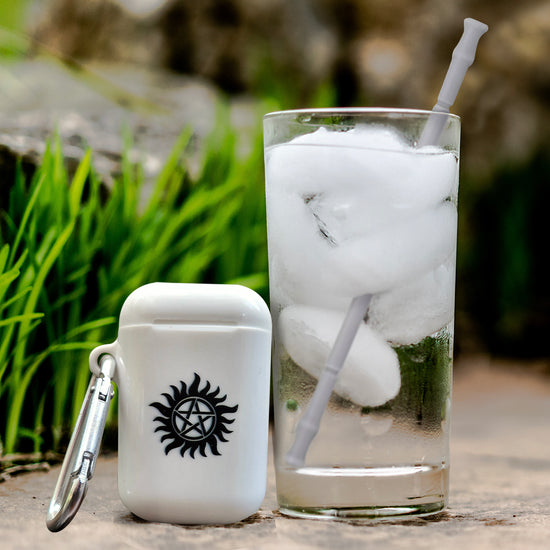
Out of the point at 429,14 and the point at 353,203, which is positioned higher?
the point at 429,14

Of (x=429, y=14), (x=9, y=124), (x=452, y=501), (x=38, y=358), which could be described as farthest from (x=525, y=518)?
(x=429, y=14)

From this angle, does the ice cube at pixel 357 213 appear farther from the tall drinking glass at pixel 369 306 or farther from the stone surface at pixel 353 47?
the stone surface at pixel 353 47

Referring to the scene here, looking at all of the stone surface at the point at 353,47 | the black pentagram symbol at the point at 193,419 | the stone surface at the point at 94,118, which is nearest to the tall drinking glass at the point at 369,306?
the black pentagram symbol at the point at 193,419

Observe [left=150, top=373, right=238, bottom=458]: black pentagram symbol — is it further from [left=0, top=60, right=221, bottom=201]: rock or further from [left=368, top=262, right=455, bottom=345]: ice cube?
[left=0, top=60, right=221, bottom=201]: rock

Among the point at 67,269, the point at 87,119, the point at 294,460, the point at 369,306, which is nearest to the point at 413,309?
the point at 369,306

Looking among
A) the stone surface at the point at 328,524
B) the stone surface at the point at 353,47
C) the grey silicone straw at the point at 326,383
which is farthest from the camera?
the stone surface at the point at 353,47

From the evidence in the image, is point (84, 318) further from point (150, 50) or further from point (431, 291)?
point (150, 50)

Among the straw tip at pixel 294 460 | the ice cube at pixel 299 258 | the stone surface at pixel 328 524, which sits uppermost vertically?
the ice cube at pixel 299 258
